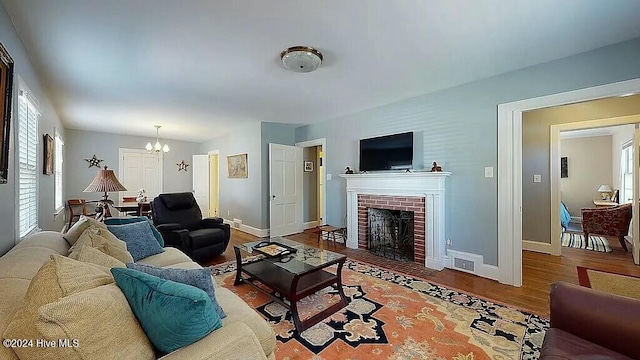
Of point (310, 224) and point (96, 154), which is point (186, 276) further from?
point (96, 154)

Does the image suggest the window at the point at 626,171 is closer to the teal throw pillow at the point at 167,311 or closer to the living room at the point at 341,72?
the living room at the point at 341,72

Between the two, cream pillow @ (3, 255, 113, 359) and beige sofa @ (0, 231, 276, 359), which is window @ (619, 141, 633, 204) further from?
cream pillow @ (3, 255, 113, 359)

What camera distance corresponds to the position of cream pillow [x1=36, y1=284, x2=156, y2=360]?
29.0 inches

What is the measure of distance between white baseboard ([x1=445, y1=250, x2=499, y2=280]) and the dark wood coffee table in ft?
5.54

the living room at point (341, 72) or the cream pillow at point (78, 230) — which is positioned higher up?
the living room at point (341, 72)

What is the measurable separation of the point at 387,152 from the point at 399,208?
85cm

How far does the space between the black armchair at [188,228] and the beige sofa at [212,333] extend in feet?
4.84

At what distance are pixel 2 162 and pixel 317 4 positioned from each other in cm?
226

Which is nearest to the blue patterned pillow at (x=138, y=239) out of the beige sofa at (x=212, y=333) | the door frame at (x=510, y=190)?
the beige sofa at (x=212, y=333)

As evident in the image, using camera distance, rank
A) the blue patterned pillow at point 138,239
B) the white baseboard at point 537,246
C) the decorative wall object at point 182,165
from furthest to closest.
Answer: the decorative wall object at point 182,165
the white baseboard at point 537,246
the blue patterned pillow at point 138,239

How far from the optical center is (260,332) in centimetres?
130

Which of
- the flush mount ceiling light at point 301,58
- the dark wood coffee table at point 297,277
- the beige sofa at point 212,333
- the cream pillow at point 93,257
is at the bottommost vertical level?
the dark wood coffee table at point 297,277

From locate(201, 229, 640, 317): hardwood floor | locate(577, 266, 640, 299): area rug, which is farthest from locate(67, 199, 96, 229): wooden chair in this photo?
locate(577, 266, 640, 299): area rug

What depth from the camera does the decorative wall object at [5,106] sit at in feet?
5.30
